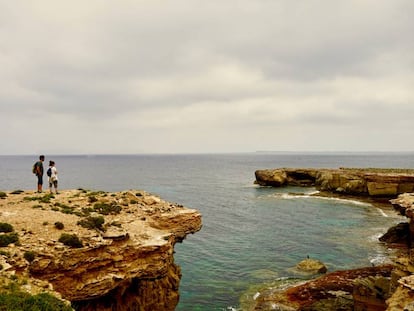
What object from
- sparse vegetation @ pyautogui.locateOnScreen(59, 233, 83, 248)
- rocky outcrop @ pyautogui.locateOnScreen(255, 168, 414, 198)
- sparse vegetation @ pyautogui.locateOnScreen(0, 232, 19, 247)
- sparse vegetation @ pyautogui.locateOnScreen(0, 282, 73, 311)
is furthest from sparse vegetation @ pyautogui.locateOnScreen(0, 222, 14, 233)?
rocky outcrop @ pyautogui.locateOnScreen(255, 168, 414, 198)

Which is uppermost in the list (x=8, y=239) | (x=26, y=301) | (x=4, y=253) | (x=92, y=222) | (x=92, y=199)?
(x=92, y=199)

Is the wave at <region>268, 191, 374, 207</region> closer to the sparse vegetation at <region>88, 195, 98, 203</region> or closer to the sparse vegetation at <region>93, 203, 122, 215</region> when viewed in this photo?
the sparse vegetation at <region>88, 195, 98, 203</region>

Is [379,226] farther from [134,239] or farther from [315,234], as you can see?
[134,239]

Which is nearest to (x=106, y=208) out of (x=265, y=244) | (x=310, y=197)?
(x=265, y=244)

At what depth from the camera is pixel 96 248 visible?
66.6 feet

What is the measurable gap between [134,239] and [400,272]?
1995 centimetres

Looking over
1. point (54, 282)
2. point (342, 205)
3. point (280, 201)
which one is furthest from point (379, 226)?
point (54, 282)

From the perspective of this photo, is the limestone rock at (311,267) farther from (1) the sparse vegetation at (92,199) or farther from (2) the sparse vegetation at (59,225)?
(2) the sparse vegetation at (59,225)

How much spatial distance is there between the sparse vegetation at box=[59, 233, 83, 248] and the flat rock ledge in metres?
0.08

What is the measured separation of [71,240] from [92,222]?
3.10m

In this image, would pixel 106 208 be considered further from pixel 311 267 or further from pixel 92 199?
pixel 311 267

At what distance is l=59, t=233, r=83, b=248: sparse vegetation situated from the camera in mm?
19781

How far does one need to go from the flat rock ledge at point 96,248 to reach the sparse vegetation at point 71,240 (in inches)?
3.1

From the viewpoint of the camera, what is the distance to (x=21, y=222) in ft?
71.0
